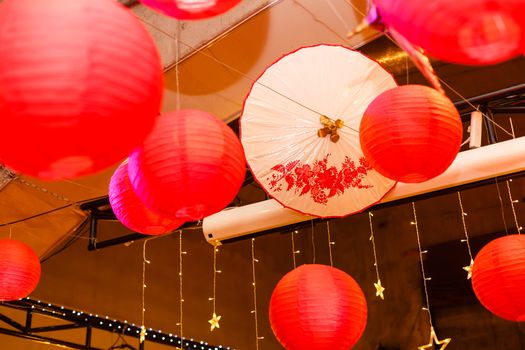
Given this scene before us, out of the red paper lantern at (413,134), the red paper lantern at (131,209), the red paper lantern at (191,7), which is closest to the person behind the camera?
the red paper lantern at (191,7)

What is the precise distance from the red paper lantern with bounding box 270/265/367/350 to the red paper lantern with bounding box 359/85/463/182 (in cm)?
85

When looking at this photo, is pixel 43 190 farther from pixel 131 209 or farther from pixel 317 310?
pixel 317 310

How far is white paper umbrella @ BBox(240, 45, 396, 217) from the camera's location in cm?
350

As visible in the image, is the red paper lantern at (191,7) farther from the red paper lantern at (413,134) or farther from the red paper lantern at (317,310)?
the red paper lantern at (317,310)

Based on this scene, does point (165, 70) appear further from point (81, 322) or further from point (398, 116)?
point (81, 322)

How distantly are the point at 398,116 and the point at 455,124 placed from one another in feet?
0.70

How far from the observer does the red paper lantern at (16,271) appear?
396 centimetres

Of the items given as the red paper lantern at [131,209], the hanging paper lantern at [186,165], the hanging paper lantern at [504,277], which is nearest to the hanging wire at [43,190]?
the red paper lantern at [131,209]

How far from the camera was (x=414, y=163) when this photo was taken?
2285mm

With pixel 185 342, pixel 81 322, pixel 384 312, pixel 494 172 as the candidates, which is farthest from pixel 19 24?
pixel 384 312

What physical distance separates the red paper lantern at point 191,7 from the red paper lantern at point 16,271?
2689mm

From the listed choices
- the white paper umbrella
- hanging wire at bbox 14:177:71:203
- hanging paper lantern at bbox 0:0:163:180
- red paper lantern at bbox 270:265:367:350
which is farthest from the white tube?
hanging paper lantern at bbox 0:0:163:180

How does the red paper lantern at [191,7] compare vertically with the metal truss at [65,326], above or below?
below

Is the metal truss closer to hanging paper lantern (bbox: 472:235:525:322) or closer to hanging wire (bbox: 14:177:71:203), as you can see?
hanging wire (bbox: 14:177:71:203)
